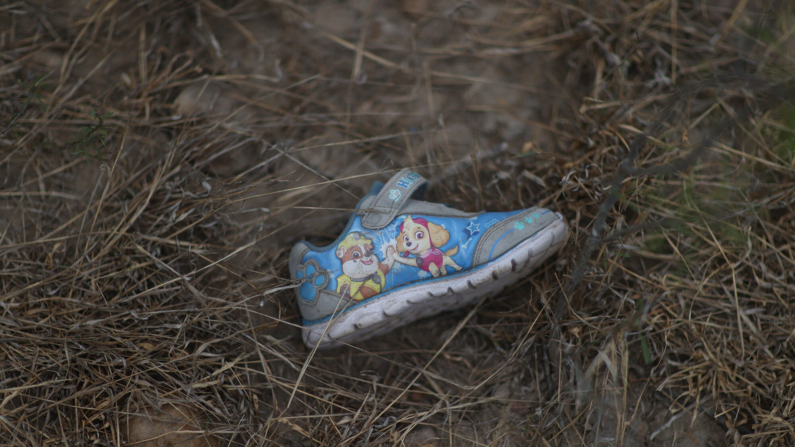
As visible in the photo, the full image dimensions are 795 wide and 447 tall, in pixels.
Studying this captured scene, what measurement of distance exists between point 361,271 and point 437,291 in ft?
0.81

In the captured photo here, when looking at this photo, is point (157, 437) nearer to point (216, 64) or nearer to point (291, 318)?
point (291, 318)

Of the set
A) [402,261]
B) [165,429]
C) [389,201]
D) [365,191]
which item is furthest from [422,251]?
[165,429]

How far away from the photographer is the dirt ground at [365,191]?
5.01 feet

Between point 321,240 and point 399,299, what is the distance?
0.44 metres

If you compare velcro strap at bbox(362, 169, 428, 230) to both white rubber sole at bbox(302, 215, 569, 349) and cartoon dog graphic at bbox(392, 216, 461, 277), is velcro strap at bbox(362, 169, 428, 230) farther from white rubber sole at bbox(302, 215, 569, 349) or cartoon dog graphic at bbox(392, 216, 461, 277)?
white rubber sole at bbox(302, 215, 569, 349)

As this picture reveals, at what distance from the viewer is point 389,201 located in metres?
1.59

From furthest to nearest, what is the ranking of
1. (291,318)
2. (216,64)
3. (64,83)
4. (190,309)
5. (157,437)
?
(216,64) → (64,83) → (291,318) → (190,309) → (157,437)

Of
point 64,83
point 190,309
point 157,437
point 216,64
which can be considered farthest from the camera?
point 216,64

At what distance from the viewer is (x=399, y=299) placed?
155cm

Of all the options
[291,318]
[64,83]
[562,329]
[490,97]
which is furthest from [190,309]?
[490,97]

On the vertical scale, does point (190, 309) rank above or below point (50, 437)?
above

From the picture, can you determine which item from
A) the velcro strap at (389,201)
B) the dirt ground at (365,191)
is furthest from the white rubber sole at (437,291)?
the velcro strap at (389,201)

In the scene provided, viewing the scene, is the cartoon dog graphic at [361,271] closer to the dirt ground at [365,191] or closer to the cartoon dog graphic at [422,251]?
the cartoon dog graphic at [422,251]

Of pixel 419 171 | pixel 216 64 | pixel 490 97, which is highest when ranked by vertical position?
pixel 216 64
